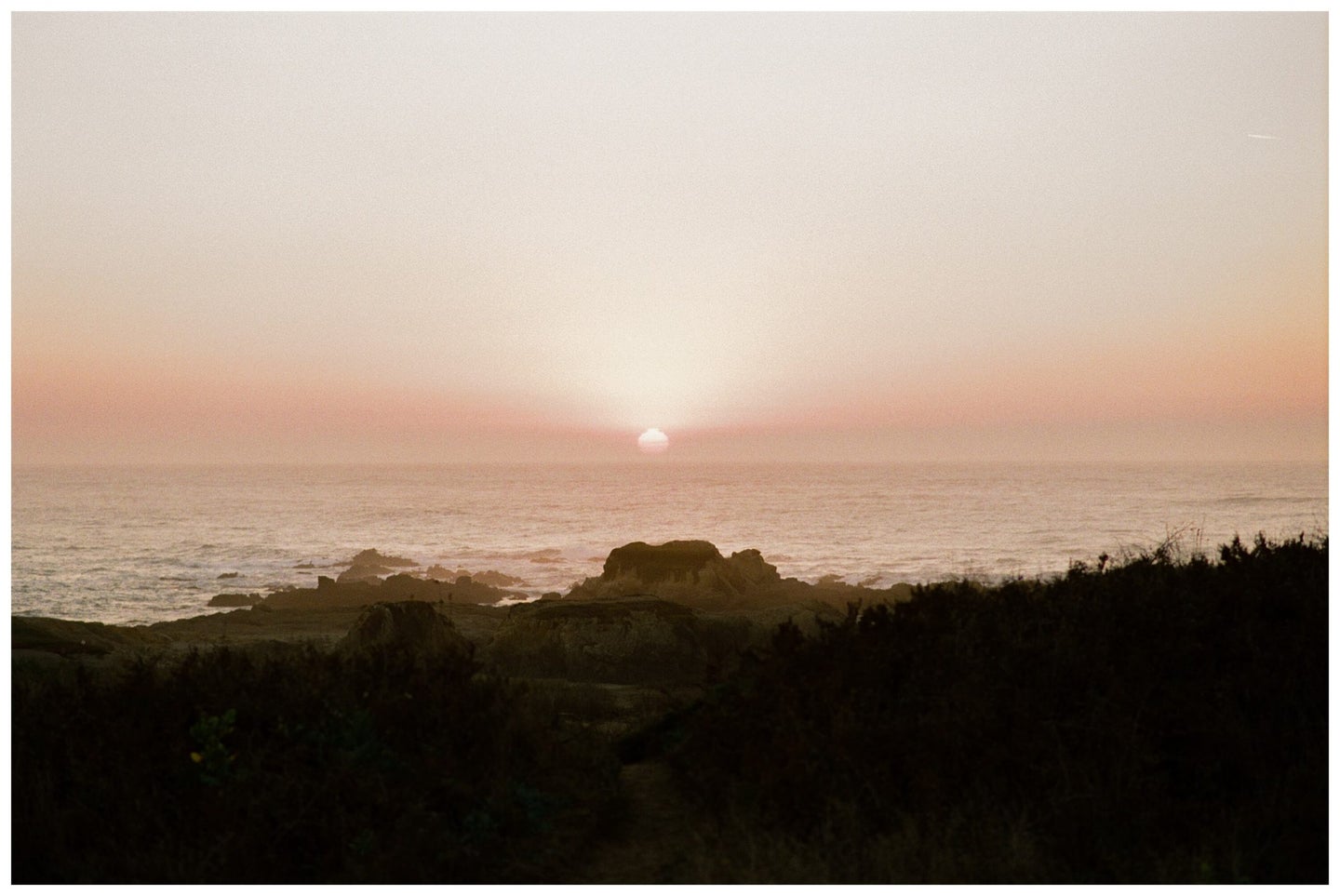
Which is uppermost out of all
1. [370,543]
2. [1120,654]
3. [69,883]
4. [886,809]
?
[1120,654]

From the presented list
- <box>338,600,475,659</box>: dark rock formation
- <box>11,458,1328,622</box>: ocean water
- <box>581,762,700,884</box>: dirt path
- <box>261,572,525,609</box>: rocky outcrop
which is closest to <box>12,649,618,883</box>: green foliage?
<box>581,762,700,884</box>: dirt path

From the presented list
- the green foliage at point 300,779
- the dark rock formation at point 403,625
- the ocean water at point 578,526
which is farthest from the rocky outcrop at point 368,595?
the green foliage at point 300,779

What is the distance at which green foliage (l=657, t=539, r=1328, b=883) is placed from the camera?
657cm

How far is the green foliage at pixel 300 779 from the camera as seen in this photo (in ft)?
22.5

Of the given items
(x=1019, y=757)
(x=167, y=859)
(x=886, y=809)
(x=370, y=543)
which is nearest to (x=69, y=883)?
(x=167, y=859)

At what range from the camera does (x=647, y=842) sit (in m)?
7.34

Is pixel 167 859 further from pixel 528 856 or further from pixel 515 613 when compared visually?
pixel 515 613

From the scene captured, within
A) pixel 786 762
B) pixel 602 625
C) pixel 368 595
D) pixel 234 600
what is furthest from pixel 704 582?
pixel 234 600

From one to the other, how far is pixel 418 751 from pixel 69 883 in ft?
8.11

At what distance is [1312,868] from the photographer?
6516mm

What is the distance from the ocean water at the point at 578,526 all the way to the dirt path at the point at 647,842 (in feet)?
55.5

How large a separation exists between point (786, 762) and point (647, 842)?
1.23 meters

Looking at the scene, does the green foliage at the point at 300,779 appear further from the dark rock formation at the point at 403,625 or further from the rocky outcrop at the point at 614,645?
the dark rock formation at the point at 403,625

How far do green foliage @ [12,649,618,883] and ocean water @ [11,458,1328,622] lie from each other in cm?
1790
